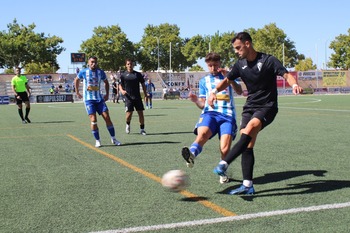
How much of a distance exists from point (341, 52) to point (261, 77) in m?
84.9

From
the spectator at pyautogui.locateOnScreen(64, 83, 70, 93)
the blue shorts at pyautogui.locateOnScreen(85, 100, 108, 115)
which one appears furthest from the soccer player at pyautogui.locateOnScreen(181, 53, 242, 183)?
the spectator at pyautogui.locateOnScreen(64, 83, 70, 93)

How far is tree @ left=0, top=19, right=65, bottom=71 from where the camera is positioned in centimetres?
7712

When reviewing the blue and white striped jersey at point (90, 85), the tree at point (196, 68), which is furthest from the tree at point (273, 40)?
the blue and white striped jersey at point (90, 85)

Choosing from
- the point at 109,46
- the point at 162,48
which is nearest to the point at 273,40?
the point at 162,48

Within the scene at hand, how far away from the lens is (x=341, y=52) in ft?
276

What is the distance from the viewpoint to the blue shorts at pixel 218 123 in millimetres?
6105

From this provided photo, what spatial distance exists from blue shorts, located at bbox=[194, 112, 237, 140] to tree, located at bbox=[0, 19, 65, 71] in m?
76.2

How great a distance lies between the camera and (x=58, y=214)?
4578mm

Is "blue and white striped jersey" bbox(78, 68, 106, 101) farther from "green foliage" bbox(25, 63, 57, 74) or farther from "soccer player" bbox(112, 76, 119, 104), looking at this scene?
"green foliage" bbox(25, 63, 57, 74)

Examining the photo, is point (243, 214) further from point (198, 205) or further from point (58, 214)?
point (58, 214)

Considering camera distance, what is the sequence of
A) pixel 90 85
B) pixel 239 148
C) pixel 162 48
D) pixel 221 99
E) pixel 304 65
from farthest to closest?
1. pixel 304 65
2. pixel 162 48
3. pixel 90 85
4. pixel 221 99
5. pixel 239 148

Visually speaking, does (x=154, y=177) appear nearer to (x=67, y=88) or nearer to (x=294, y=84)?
(x=294, y=84)

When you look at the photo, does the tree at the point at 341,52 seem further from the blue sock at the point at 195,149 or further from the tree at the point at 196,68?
the blue sock at the point at 195,149

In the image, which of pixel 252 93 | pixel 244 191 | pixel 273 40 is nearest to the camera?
pixel 244 191
